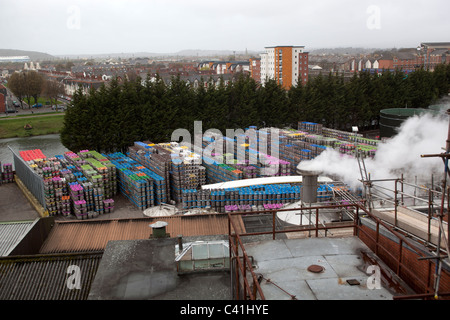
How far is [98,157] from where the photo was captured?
91.6 ft

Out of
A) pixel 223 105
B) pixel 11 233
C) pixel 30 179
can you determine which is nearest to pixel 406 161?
pixel 11 233

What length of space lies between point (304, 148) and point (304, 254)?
22665mm

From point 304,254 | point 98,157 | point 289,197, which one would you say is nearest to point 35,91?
point 98,157

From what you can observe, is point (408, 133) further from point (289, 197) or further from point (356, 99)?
point (356, 99)

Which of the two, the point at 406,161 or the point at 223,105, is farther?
the point at 223,105

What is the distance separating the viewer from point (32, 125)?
200 feet

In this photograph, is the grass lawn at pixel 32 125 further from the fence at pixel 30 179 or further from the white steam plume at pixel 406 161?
the white steam plume at pixel 406 161

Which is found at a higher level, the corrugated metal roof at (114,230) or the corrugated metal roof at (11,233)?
the corrugated metal roof at (11,233)

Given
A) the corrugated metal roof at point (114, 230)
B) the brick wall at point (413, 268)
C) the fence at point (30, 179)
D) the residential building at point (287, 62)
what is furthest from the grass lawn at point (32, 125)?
the brick wall at point (413, 268)

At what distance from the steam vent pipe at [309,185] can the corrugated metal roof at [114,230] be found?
11.2ft

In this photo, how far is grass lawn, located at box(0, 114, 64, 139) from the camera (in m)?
56.8

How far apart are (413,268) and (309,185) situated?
5.62 meters

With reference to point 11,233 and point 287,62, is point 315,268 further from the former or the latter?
point 287,62

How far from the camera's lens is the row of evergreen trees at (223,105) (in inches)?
1307
